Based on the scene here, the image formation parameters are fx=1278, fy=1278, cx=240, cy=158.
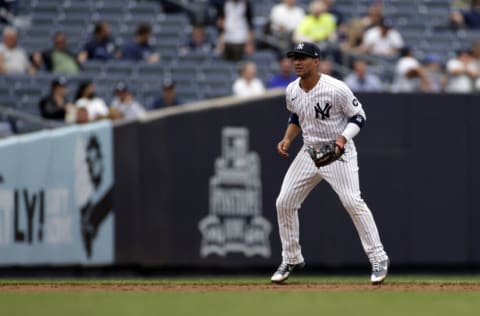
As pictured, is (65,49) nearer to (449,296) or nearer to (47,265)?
(47,265)

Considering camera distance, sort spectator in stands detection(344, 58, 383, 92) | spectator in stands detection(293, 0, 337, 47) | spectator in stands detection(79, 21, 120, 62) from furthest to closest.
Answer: spectator in stands detection(293, 0, 337, 47)
spectator in stands detection(79, 21, 120, 62)
spectator in stands detection(344, 58, 383, 92)

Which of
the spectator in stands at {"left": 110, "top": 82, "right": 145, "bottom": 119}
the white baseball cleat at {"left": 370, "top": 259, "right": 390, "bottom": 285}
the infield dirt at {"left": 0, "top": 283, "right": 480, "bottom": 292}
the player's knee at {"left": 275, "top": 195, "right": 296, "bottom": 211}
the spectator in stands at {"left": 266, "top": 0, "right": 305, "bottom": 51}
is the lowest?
the infield dirt at {"left": 0, "top": 283, "right": 480, "bottom": 292}

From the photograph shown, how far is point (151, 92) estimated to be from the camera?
53.4 ft

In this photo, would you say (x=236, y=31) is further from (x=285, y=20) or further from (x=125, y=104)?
(x=125, y=104)

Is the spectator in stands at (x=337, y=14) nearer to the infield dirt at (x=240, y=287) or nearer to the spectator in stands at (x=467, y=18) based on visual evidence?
the spectator in stands at (x=467, y=18)

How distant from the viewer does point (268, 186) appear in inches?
558

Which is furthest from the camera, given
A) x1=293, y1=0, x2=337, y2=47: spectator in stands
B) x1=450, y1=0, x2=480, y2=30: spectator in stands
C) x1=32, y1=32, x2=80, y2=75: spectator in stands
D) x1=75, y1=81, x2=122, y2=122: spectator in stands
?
x1=450, y1=0, x2=480, y2=30: spectator in stands

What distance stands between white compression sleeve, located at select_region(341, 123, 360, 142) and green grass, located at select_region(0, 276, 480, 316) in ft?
3.95

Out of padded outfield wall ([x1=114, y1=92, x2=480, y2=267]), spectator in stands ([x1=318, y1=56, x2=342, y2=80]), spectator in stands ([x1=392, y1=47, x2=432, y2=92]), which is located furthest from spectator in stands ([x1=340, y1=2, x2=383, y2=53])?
padded outfield wall ([x1=114, y1=92, x2=480, y2=267])

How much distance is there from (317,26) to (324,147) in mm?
7729

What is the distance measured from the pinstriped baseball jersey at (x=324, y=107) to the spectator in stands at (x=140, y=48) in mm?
6823

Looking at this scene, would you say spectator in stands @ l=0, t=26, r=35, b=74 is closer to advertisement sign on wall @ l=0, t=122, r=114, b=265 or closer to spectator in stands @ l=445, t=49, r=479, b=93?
advertisement sign on wall @ l=0, t=122, r=114, b=265

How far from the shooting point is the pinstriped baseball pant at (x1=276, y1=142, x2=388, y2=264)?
10125 millimetres

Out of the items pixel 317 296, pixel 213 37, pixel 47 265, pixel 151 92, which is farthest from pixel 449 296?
pixel 213 37
